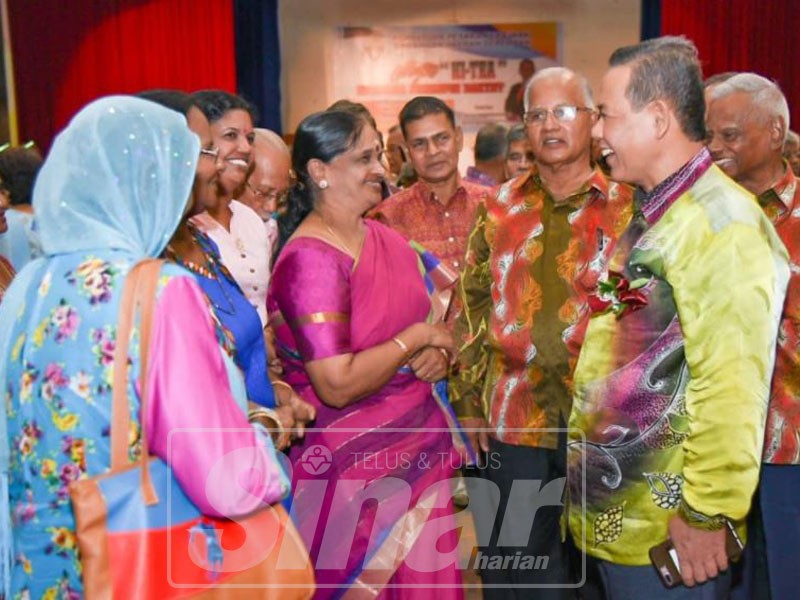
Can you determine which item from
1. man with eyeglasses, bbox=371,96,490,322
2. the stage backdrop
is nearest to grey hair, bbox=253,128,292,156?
man with eyeglasses, bbox=371,96,490,322

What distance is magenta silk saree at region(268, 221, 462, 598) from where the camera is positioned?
2559 mm

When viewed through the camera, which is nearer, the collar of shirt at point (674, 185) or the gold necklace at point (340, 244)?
the collar of shirt at point (674, 185)

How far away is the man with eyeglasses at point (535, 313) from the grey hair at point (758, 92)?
41 cm

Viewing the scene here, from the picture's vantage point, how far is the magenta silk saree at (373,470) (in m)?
2.56

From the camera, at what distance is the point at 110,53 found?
334 inches

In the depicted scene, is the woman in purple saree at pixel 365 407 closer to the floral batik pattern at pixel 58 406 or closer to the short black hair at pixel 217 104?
the short black hair at pixel 217 104

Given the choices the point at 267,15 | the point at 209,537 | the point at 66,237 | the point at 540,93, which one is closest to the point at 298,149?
the point at 540,93

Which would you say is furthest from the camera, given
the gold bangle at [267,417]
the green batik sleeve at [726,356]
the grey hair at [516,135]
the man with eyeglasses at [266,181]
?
the grey hair at [516,135]

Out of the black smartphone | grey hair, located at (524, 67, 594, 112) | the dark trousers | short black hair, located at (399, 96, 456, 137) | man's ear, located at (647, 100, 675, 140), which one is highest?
grey hair, located at (524, 67, 594, 112)

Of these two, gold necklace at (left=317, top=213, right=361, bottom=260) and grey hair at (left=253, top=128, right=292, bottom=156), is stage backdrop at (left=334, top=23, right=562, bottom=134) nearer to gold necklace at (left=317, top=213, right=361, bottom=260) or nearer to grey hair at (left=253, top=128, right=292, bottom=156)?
grey hair at (left=253, top=128, right=292, bottom=156)

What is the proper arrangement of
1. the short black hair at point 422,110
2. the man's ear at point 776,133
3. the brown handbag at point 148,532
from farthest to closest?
the short black hair at point 422,110 → the man's ear at point 776,133 → the brown handbag at point 148,532

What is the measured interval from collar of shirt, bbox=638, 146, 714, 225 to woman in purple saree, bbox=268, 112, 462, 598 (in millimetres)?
852

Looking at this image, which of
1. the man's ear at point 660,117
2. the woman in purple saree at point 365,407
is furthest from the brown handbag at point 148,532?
the man's ear at point 660,117

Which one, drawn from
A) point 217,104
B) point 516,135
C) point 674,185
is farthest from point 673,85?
point 516,135
